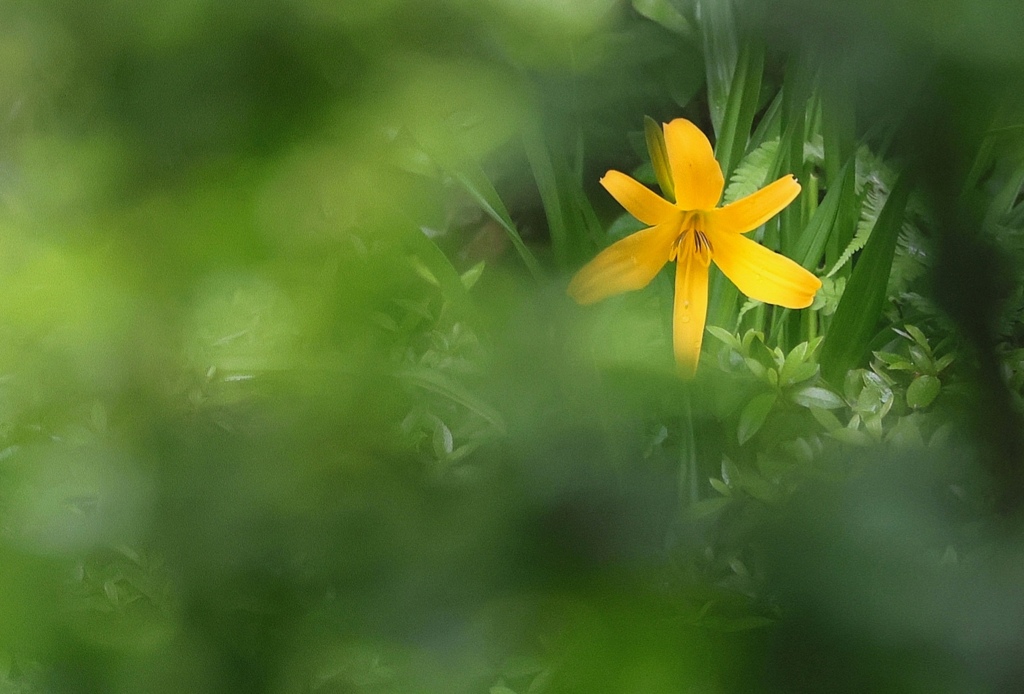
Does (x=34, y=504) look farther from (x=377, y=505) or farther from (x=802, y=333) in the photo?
(x=802, y=333)

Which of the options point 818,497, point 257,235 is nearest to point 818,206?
point 818,497

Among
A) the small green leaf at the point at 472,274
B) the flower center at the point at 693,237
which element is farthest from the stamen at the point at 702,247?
the small green leaf at the point at 472,274

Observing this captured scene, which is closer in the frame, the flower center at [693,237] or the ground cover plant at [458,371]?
the ground cover plant at [458,371]

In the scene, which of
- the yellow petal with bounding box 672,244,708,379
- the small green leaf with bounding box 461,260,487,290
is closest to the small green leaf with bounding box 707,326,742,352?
the yellow petal with bounding box 672,244,708,379

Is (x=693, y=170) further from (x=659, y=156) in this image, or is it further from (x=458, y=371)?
(x=458, y=371)

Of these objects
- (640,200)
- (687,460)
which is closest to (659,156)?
(640,200)

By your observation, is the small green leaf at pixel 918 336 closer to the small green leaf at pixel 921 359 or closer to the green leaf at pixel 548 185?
the small green leaf at pixel 921 359
